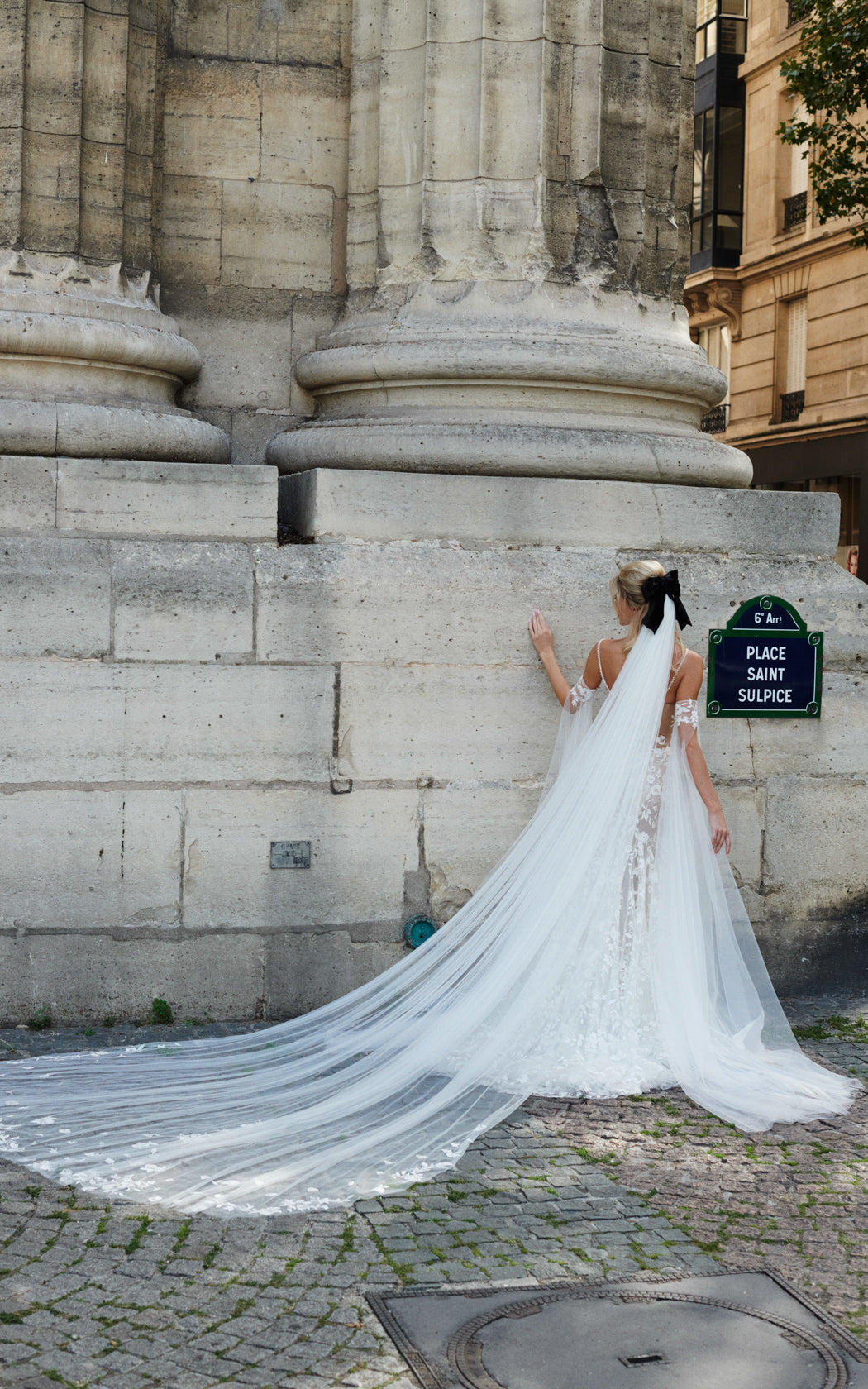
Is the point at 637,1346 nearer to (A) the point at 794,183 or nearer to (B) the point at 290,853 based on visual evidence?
(B) the point at 290,853

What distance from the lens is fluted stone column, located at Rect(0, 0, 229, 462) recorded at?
588 centimetres

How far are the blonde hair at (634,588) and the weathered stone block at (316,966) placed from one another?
1559mm

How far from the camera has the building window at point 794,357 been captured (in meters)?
26.8

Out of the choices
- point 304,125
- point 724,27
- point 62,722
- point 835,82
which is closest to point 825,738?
point 62,722

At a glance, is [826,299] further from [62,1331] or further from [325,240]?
[62,1331]

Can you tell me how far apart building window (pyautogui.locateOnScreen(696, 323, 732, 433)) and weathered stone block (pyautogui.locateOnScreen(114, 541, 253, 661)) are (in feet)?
80.7

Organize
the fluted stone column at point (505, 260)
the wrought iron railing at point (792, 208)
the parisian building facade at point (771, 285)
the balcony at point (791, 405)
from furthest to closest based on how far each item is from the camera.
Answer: the wrought iron railing at point (792, 208)
the balcony at point (791, 405)
the parisian building facade at point (771, 285)
the fluted stone column at point (505, 260)

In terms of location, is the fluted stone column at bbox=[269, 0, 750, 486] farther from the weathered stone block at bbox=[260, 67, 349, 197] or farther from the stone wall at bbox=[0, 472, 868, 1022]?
the stone wall at bbox=[0, 472, 868, 1022]

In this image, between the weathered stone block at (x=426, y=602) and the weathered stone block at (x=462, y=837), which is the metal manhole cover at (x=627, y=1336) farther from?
the weathered stone block at (x=426, y=602)

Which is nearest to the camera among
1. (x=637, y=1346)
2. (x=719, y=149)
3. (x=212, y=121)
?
(x=637, y=1346)

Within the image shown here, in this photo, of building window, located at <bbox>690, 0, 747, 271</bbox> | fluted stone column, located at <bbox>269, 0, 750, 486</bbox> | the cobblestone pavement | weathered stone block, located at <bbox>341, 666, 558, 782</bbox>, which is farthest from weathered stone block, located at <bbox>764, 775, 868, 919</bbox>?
building window, located at <bbox>690, 0, 747, 271</bbox>

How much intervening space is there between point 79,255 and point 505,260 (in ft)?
5.79

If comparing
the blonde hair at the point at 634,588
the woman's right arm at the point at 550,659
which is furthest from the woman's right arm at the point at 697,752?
the woman's right arm at the point at 550,659

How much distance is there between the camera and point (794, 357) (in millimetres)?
27359
